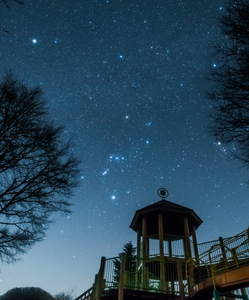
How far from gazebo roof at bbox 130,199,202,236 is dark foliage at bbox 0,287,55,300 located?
2383cm

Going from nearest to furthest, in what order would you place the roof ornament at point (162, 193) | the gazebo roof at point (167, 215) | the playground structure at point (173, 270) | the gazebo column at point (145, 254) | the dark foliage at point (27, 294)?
1. the playground structure at point (173, 270)
2. the gazebo column at point (145, 254)
3. the gazebo roof at point (167, 215)
4. the roof ornament at point (162, 193)
5. the dark foliage at point (27, 294)

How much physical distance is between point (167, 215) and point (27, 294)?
89.8ft

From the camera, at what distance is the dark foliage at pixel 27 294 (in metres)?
30.4

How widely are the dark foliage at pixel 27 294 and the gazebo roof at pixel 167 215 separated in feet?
78.2

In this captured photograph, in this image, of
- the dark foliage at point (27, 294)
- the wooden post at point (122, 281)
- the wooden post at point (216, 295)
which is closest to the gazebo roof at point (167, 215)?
the wooden post at point (122, 281)

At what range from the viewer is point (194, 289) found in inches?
373

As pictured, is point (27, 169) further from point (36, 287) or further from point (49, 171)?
point (36, 287)

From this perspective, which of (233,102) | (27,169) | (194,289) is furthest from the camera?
(194,289)

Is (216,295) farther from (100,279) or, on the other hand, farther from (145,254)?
(145,254)

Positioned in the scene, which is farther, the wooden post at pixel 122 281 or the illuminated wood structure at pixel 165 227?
the illuminated wood structure at pixel 165 227

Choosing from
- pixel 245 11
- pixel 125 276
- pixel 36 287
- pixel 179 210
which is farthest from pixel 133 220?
pixel 36 287

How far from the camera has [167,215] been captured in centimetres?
1619

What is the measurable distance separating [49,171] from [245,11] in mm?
8369

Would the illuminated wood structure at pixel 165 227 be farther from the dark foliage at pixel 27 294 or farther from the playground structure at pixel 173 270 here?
the dark foliage at pixel 27 294
